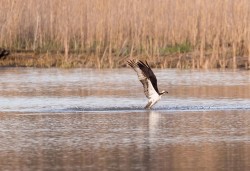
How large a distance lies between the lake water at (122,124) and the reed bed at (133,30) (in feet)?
6.13

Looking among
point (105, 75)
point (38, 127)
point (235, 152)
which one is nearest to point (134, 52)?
point (105, 75)

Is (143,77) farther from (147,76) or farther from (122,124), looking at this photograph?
(122,124)

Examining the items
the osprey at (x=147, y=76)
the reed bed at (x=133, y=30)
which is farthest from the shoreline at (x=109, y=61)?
the osprey at (x=147, y=76)

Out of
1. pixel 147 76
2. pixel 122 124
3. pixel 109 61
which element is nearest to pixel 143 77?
pixel 147 76

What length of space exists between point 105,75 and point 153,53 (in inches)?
88.6

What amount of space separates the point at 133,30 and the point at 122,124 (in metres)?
10.6

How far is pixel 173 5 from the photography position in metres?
22.2

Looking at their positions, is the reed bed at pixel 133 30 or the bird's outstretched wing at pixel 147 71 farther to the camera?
the reed bed at pixel 133 30

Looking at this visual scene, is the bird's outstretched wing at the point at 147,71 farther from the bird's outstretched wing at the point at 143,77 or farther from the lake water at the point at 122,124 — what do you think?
the lake water at the point at 122,124

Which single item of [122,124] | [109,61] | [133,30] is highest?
[133,30]

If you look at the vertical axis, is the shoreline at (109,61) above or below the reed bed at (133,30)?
below

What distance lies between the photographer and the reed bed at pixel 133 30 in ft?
71.9

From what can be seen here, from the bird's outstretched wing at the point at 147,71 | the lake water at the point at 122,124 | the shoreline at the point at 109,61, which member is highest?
the bird's outstretched wing at the point at 147,71

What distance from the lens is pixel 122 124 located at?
39.4 ft
